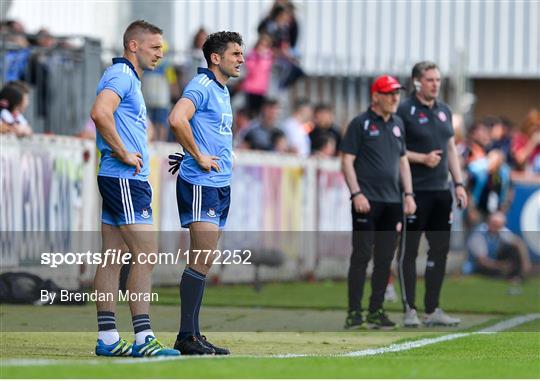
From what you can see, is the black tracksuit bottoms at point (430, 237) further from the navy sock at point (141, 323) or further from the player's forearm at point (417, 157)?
the navy sock at point (141, 323)

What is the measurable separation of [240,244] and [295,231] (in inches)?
63.7

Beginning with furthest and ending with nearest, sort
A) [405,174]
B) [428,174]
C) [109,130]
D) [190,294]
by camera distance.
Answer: [428,174], [405,174], [190,294], [109,130]

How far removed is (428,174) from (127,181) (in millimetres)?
4742

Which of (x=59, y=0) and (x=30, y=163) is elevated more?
(x=59, y=0)

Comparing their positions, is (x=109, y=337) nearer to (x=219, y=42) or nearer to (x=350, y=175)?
(x=219, y=42)

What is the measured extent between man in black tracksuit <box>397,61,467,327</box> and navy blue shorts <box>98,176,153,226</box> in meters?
4.41

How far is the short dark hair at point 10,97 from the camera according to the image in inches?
623

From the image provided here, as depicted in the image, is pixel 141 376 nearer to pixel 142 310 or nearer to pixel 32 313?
pixel 142 310

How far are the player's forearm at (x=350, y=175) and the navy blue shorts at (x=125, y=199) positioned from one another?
358 cm

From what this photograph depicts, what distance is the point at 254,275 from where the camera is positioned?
20.4 metres


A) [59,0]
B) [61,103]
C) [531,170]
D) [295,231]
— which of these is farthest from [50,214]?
[531,170]

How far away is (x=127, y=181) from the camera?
10336 mm

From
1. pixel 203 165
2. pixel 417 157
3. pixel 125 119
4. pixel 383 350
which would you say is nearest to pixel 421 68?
pixel 417 157

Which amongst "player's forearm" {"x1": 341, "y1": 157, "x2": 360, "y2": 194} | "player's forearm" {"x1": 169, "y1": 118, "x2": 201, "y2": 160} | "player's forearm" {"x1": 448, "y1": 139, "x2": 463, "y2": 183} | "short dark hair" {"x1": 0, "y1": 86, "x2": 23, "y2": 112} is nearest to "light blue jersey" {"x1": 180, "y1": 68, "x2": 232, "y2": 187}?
"player's forearm" {"x1": 169, "y1": 118, "x2": 201, "y2": 160}
